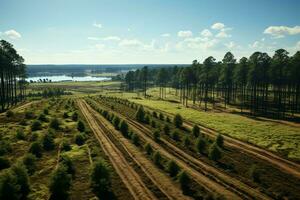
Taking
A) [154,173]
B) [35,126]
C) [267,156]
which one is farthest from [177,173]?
[35,126]

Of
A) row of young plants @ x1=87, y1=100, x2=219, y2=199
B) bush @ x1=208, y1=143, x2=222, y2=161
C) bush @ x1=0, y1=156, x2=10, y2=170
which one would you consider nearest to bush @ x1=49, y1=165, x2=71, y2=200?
bush @ x1=0, y1=156, x2=10, y2=170

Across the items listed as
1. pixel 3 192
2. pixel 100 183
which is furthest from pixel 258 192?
pixel 3 192

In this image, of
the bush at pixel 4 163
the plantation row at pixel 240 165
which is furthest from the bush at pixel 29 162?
the plantation row at pixel 240 165

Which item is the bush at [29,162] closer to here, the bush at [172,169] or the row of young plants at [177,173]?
the row of young plants at [177,173]

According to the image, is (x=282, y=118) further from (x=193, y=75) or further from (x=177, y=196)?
(x=177, y=196)

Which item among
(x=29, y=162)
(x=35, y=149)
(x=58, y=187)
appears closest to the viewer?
(x=58, y=187)

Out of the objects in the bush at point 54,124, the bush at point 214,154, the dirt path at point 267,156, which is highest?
the bush at point 54,124

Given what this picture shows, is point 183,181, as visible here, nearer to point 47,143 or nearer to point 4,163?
point 4,163

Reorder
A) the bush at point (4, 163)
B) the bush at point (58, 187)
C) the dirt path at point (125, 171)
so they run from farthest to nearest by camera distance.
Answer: the bush at point (4, 163) < the dirt path at point (125, 171) < the bush at point (58, 187)
